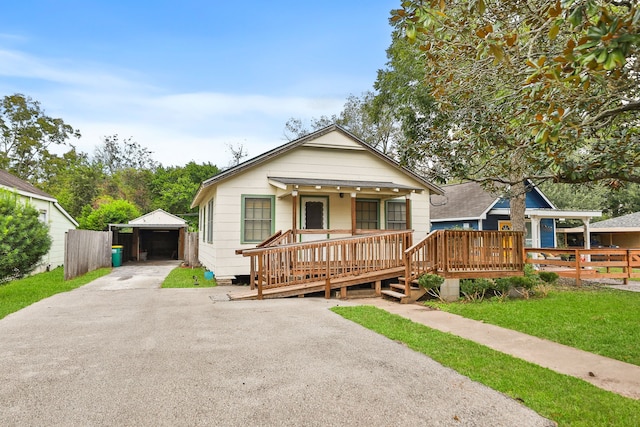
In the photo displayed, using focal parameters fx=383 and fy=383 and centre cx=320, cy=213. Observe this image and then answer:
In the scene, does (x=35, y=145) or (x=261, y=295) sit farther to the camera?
(x=35, y=145)

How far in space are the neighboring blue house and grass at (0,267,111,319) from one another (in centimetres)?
1623

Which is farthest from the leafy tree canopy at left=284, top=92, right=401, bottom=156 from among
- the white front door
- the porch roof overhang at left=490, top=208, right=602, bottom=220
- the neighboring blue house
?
the white front door

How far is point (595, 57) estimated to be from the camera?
260 cm

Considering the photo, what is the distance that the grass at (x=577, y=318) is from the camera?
209 inches

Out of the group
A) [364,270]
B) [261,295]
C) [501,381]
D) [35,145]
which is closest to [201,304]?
[261,295]

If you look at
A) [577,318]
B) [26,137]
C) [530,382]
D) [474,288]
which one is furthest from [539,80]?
[26,137]

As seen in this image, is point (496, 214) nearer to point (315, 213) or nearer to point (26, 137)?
point (315, 213)

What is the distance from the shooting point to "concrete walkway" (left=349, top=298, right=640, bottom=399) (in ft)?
12.8

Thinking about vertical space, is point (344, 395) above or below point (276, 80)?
below

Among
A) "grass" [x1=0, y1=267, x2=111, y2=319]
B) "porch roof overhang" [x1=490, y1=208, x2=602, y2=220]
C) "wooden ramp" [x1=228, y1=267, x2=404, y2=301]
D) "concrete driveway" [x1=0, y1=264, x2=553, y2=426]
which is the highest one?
"porch roof overhang" [x1=490, y1=208, x2=602, y2=220]

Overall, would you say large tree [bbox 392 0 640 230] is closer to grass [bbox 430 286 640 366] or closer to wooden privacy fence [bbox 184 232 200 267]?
grass [bbox 430 286 640 366]

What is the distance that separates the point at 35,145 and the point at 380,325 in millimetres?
42010

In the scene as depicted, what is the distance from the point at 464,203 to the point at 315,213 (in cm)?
1201

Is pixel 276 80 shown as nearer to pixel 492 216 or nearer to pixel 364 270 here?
pixel 492 216
